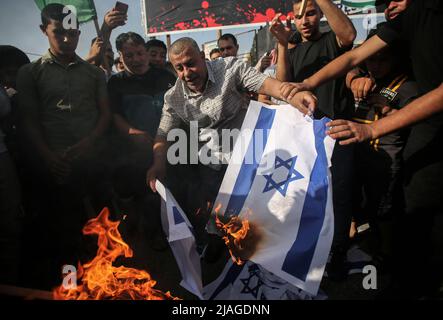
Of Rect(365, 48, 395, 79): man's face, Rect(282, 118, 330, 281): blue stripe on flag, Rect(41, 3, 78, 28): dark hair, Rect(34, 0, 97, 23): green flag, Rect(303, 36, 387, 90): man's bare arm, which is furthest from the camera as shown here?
Rect(34, 0, 97, 23): green flag

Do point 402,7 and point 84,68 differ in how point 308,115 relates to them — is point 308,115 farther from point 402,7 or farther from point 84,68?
point 84,68

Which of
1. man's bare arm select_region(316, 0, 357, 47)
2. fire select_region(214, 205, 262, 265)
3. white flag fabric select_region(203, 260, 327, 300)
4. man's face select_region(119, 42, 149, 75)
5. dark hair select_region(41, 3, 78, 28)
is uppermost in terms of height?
dark hair select_region(41, 3, 78, 28)

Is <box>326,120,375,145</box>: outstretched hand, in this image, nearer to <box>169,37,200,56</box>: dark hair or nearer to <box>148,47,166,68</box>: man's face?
<box>169,37,200,56</box>: dark hair

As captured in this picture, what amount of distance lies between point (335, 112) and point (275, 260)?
144cm

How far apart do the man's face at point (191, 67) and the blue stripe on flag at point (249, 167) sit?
71 cm

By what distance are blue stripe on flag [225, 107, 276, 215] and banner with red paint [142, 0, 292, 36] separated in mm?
8319

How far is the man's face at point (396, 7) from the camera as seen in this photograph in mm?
2178

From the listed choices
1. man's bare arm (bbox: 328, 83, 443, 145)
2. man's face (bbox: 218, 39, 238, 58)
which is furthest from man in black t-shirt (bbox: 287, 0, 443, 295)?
man's face (bbox: 218, 39, 238, 58)

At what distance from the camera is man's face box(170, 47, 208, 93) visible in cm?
238

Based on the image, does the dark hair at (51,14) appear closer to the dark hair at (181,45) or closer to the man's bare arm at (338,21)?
the dark hair at (181,45)

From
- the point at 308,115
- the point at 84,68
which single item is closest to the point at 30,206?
the point at 84,68

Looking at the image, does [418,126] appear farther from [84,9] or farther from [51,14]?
[84,9]
